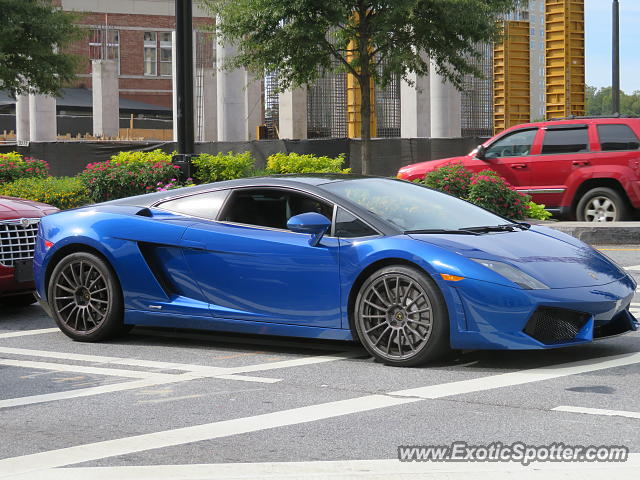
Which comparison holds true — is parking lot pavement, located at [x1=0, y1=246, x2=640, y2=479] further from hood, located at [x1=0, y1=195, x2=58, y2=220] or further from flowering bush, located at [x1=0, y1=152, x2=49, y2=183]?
flowering bush, located at [x1=0, y1=152, x2=49, y2=183]

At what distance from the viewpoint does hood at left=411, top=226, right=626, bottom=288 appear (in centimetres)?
705

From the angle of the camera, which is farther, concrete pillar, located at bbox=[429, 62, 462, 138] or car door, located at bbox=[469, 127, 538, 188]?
concrete pillar, located at bbox=[429, 62, 462, 138]

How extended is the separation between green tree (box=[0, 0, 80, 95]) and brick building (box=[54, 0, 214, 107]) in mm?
47926

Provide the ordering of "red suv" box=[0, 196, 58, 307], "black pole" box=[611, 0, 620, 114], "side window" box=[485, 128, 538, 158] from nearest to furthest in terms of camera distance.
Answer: "red suv" box=[0, 196, 58, 307] → "side window" box=[485, 128, 538, 158] → "black pole" box=[611, 0, 620, 114]

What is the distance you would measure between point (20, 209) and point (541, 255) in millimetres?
5210

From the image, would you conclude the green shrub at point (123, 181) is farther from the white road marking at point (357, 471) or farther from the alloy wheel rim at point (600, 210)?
the white road marking at point (357, 471)

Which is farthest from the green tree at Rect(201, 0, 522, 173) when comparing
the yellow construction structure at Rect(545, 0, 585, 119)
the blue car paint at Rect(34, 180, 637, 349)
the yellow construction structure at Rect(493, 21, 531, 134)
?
the blue car paint at Rect(34, 180, 637, 349)

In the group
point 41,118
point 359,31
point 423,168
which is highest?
point 359,31

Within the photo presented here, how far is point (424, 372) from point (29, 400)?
2.37 metres

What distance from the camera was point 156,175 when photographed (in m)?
18.1

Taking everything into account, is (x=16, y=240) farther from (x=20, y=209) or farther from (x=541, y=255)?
(x=541, y=255)

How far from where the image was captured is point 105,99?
62094 millimetres

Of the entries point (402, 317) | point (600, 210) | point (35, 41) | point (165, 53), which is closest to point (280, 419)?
point (402, 317)

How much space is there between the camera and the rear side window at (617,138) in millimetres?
16969
